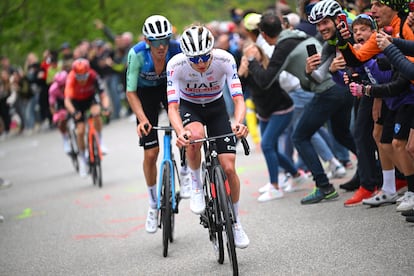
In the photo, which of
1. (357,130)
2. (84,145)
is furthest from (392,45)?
(84,145)

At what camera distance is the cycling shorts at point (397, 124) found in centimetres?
809

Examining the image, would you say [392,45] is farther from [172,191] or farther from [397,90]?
[172,191]

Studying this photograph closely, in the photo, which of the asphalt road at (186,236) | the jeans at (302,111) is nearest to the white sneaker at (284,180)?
the asphalt road at (186,236)

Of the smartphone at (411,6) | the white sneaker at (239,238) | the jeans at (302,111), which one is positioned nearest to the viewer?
the white sneaker at (239,238)

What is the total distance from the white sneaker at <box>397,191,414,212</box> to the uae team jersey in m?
2.13

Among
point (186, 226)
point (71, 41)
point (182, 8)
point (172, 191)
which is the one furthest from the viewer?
point (182, 8)

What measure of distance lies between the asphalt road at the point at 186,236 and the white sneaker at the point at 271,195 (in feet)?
0.38

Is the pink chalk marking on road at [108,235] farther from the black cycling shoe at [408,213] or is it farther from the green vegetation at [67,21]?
the green vegetation at [67,21]

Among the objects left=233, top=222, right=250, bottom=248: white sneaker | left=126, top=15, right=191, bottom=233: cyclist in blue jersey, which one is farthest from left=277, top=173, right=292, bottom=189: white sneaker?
left=233, top=222, right=250, bottom=248: white sneaker

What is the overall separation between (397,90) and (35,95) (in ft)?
71.0

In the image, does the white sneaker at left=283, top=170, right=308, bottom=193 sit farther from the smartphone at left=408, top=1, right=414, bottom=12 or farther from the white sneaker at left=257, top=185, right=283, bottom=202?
the smartphone at left=408, top=1, right=414, bottom=12

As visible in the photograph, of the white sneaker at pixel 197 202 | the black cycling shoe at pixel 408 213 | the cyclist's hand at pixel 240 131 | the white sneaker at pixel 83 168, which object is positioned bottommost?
the white sneaker at pixel 83 168

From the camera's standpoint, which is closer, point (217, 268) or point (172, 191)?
point (217, 268)

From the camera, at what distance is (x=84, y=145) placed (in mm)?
15008
